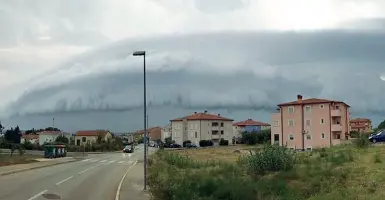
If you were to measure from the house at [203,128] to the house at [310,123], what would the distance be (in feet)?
174

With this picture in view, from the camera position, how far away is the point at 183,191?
17.7m

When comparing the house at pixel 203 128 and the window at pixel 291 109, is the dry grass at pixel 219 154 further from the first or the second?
the house at pixel 203 128

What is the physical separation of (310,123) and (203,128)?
207ft

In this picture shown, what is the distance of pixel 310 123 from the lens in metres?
91.7

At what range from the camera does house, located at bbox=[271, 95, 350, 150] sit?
8781 centimetres

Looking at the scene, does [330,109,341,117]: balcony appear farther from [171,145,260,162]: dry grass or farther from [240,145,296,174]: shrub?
[240,145,296,174]: shrub

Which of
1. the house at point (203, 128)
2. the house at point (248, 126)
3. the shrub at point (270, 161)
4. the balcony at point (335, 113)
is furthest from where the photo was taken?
the house at point (248, 126)

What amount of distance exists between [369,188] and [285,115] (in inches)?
3166

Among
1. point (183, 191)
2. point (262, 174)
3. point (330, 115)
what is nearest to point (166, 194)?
point (183, 191)

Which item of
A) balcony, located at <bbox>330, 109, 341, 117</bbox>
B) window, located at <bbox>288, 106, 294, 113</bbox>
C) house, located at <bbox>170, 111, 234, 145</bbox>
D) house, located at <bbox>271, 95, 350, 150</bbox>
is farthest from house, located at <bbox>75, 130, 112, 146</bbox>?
balcony, located at <bbox>330, 109, 341, 117</bbox>

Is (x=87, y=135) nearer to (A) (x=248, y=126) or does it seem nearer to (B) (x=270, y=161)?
(A) (x=248, y=126)

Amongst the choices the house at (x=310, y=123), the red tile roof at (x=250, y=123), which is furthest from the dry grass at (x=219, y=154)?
the red tile roof at (x=250, y=123)

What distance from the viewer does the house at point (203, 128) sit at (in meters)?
151

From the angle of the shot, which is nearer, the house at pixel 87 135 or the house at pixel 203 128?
the house at pixel 203 128
